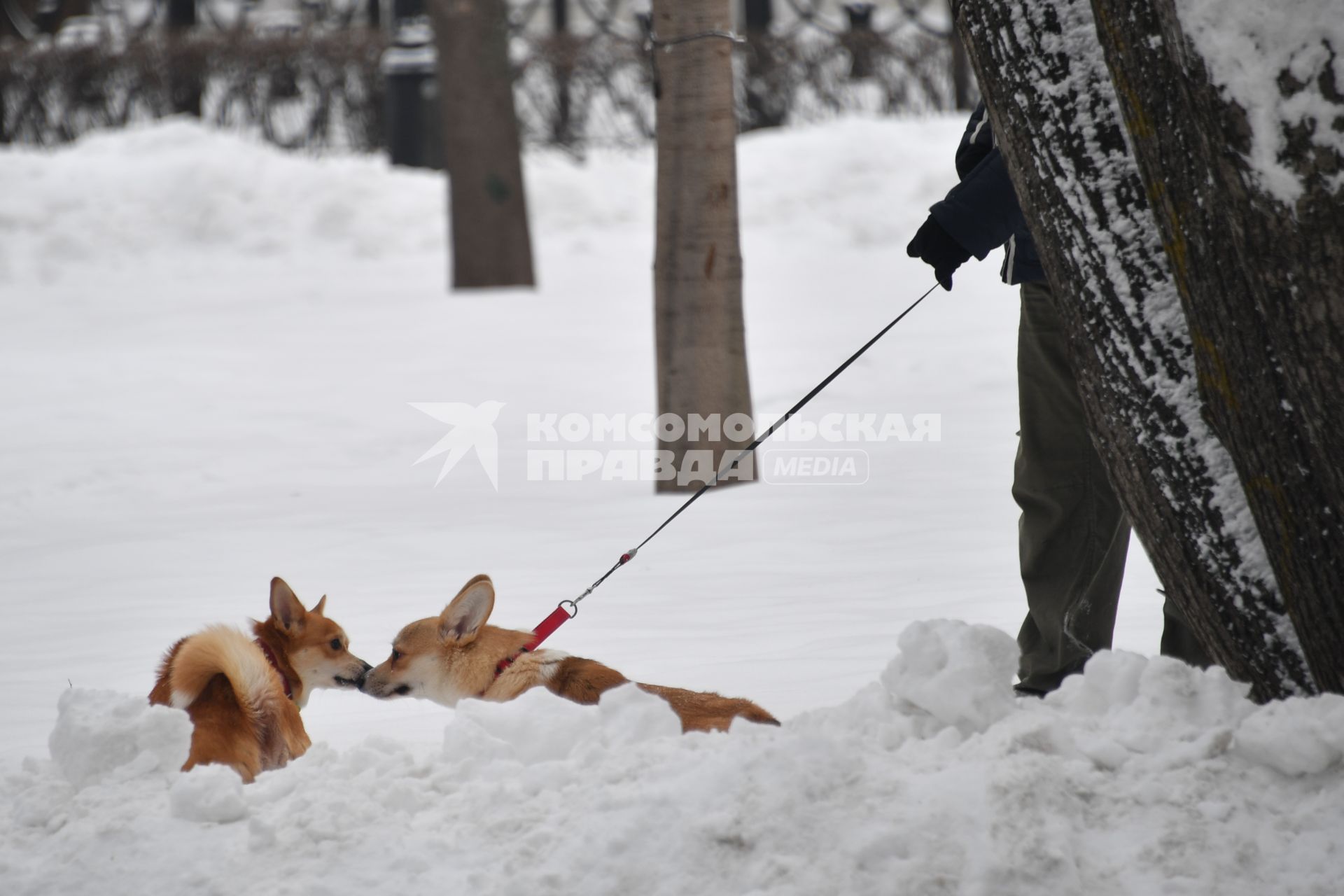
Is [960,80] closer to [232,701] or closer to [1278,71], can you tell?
[232,701]

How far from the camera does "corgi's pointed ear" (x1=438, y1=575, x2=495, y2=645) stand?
393 centimetres

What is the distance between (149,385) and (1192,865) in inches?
314

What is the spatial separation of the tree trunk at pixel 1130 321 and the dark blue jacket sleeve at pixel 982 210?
650mm

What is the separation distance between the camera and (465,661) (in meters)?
3.99

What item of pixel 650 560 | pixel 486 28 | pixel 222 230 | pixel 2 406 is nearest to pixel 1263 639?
pixel 650 560

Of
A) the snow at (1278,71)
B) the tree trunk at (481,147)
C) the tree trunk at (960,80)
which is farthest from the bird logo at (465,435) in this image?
the tree trunk at (960,80)

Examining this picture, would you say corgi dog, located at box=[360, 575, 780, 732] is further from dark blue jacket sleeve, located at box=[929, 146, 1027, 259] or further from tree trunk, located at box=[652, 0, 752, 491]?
tree trunk, located at box=[652, 0, 752, 491]

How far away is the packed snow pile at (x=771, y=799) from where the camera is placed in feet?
7.94

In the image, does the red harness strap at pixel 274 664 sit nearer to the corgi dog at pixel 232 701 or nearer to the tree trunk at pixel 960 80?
the corgi dog at pixel 232 701

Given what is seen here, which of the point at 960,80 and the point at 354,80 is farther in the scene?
the point at 960,80

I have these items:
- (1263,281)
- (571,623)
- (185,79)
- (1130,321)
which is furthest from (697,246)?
(185,79)

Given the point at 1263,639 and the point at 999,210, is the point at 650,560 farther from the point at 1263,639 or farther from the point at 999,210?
the point at 1263,639

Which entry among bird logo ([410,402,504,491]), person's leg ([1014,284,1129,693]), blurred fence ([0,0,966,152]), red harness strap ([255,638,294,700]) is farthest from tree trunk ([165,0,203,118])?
person's leg ([1014,284,1129,693])

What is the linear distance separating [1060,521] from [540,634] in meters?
1.32
